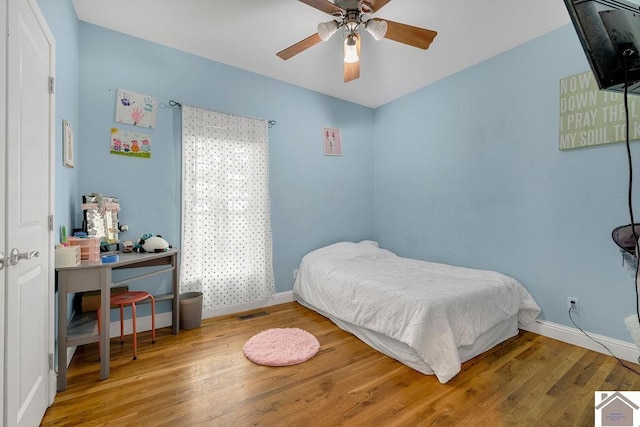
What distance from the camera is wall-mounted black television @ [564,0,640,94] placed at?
968 millimetres

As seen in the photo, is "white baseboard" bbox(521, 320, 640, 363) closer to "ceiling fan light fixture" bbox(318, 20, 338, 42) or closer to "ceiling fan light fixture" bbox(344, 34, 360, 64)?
"ceiling fan light fixture" bbox(344, 34, 360, 64)

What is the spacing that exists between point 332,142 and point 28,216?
9.97 ft

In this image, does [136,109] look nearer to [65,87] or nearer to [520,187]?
[65,87]

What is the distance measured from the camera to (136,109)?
2.56 metres

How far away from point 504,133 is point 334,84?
1.91 meters

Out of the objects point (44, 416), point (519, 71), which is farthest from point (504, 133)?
point (44, 416)

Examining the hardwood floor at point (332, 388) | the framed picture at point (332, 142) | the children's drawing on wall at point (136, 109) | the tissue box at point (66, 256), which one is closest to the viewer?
the hardwood floor at point (332, 388)

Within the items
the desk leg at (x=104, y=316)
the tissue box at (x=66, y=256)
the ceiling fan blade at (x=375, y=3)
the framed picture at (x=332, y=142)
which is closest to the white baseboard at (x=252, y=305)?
the desk leg at (x=104, y=316)

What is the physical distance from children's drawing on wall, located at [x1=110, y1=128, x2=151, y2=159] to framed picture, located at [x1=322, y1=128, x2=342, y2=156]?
1987mm

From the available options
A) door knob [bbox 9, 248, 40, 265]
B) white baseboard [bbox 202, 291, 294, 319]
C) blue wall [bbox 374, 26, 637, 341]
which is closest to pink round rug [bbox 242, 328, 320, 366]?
white baseboard [bbox 202, 291, 294, 319]

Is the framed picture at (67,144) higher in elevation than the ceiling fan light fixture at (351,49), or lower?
lower

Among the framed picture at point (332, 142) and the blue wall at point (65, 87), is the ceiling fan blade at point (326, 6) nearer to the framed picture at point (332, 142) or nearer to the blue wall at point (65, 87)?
the blue wall at point (65, 87)

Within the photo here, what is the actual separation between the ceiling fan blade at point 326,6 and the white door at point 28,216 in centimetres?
140

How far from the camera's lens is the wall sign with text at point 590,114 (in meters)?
2.04
